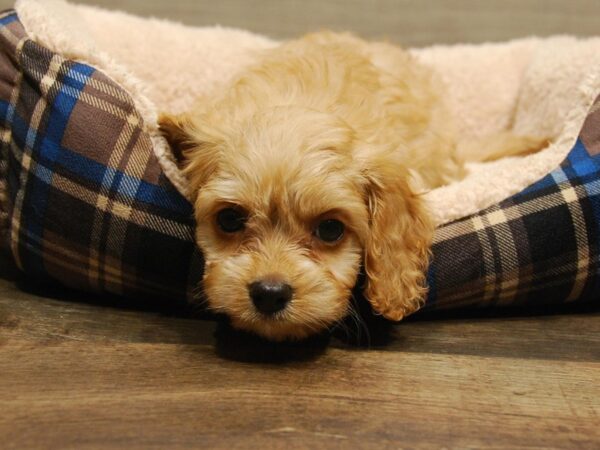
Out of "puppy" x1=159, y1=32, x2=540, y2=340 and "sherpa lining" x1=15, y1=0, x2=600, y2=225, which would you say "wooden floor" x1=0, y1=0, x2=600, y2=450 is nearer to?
"puppy" x1=159, y1=32, x2=540, y2=340

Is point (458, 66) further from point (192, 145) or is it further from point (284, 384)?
point (284, 384)

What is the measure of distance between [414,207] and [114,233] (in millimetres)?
817

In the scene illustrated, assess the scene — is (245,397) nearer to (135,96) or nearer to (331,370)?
(331,370)

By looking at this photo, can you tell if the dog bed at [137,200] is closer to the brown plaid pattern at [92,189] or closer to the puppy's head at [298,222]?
the brown plaid pattern at [92,189]

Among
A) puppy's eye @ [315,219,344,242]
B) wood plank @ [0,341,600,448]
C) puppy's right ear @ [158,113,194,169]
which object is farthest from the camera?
puppy's right ear @ [158,113,194,169]

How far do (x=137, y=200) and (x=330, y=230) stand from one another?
53cm

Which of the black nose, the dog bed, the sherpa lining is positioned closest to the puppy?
the black nose

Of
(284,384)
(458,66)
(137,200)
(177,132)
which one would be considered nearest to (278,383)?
(284,384)

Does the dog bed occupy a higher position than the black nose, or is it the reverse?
the dog bed

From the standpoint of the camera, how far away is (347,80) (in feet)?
6.79

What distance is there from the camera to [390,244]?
66.7 inches

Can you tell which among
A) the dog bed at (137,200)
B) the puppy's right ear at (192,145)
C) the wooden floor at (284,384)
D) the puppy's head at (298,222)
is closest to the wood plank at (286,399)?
the wooden floor at (284,384)

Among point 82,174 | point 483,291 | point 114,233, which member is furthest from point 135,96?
point 483,291

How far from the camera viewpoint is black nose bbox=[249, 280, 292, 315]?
154cm
